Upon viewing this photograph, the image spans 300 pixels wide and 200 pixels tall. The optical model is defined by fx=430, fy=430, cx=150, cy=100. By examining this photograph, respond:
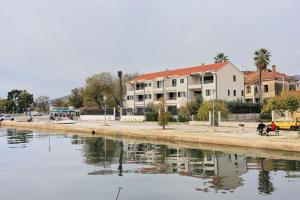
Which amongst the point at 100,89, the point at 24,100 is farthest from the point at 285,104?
the point at 24,100

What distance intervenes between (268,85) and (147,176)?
7595 centimetres

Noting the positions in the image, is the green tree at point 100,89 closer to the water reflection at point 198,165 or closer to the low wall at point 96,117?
the low wall at point 96,117

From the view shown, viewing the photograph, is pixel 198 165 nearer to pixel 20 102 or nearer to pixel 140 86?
pixel 140 86

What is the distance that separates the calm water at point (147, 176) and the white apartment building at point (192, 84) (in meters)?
53.8

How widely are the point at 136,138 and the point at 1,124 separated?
6452 cm

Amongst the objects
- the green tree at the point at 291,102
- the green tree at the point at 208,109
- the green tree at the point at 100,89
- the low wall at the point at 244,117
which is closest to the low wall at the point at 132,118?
the green tree at the point at 208,109

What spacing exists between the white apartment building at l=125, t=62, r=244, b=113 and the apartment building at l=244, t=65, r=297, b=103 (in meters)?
6.09

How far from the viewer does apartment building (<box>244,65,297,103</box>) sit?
9300 cm

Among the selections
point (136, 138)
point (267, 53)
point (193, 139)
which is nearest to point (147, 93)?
point (267, 53)

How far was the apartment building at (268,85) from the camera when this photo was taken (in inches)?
3661

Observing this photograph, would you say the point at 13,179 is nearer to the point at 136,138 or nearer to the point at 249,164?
the point at 249,164

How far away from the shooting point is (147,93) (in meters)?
104

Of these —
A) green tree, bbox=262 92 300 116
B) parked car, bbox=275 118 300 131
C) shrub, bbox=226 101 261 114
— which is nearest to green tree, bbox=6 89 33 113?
shrub, bbox=226 101 261 114

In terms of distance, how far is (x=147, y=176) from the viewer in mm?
22891
